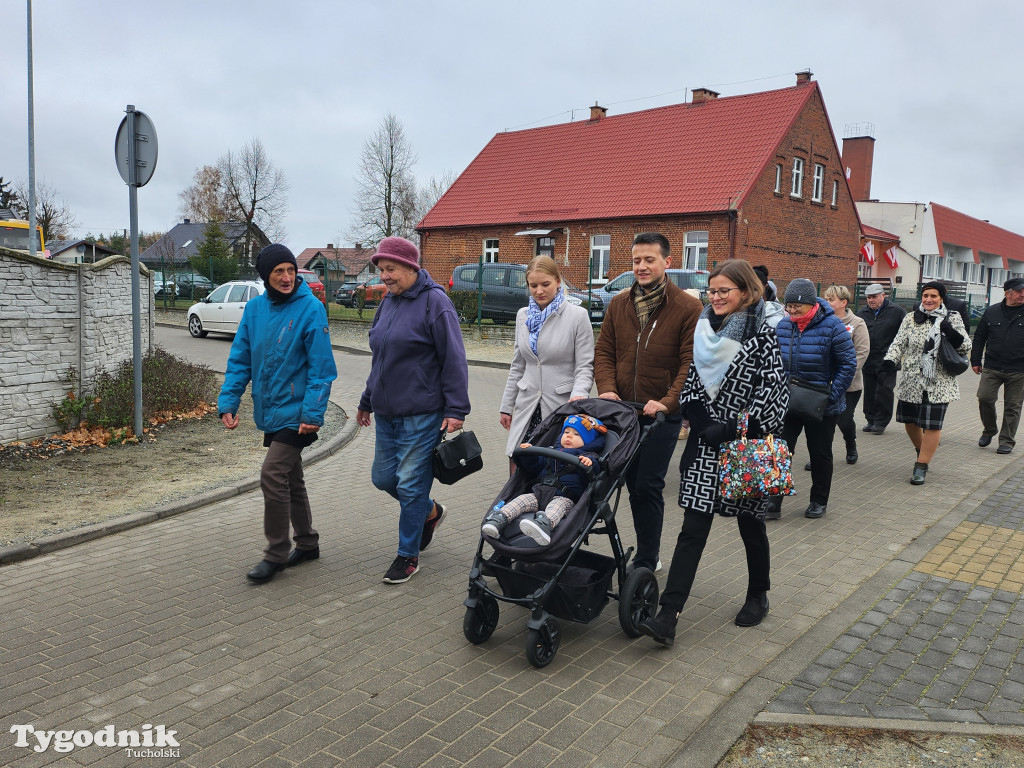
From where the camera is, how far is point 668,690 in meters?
3.84

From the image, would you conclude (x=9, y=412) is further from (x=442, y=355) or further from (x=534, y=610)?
(x=534, y=610)

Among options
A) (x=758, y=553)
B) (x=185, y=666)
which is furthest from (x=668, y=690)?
(x=185, y=666)

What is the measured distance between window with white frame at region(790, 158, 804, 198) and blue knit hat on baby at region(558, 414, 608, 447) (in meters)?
32.3

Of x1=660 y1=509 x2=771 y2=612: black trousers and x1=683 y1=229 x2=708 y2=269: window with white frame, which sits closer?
x1=660 y1=509 x2=771 y2=612: black trousers

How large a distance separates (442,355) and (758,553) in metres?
2.16

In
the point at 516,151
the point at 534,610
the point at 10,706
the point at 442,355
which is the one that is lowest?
the point at 10,706

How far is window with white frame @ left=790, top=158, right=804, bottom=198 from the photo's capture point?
3400 cm

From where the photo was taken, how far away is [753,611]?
4594 millimetres

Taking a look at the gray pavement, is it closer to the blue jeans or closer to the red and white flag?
the blue jeans

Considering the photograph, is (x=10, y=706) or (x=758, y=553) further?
(x=758, y=553)

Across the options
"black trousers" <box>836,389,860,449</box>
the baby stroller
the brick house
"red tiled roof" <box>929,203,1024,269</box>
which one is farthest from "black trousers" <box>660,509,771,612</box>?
"red tiled roof" <box>929,203,1024,269</box>

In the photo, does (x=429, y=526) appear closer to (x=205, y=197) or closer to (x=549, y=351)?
(x=549, y=351)

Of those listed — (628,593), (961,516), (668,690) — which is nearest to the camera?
(668,690)

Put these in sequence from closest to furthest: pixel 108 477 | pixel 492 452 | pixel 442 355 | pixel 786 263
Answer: pixel 442 355 < pixel 108 477 < pixel 492 452 < pixel 786 263
